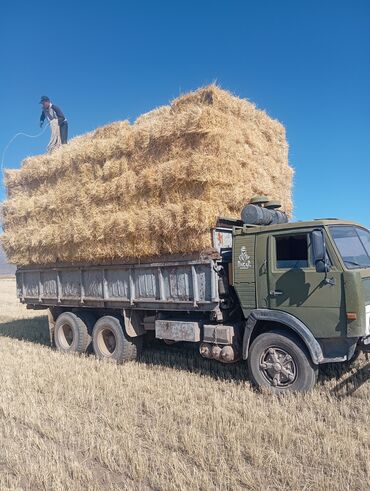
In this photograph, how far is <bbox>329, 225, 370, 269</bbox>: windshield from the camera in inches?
225

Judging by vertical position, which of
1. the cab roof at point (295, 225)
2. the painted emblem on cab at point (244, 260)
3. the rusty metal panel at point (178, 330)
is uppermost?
the cab roof at point (295, 225)

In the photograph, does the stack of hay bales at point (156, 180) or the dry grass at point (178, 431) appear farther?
the stack of hay bales at point (156, 180)

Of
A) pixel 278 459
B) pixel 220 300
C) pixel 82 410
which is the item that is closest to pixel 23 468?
pixel 82 410

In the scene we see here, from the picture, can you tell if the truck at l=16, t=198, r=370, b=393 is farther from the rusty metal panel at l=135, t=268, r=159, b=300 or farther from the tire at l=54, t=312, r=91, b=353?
the tire at l=54, t=312, r=91, b=353

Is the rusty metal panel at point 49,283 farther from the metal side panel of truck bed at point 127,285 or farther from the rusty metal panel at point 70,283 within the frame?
the rusty metal panel at point 70,283

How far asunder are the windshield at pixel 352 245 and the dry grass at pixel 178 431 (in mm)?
1633

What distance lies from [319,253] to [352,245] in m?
0.74

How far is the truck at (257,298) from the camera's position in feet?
18.3

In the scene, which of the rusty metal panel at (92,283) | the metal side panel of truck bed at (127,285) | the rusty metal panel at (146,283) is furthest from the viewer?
the rusty metal panel at (92,283)

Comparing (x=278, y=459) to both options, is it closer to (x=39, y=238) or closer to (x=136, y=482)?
(x=136, y=482)

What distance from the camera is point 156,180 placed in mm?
7258

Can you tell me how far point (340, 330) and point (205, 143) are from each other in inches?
134

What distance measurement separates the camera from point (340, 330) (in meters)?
5.47

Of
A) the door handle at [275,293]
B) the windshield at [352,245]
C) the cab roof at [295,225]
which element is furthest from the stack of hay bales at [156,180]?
the windshield at [352,245]
